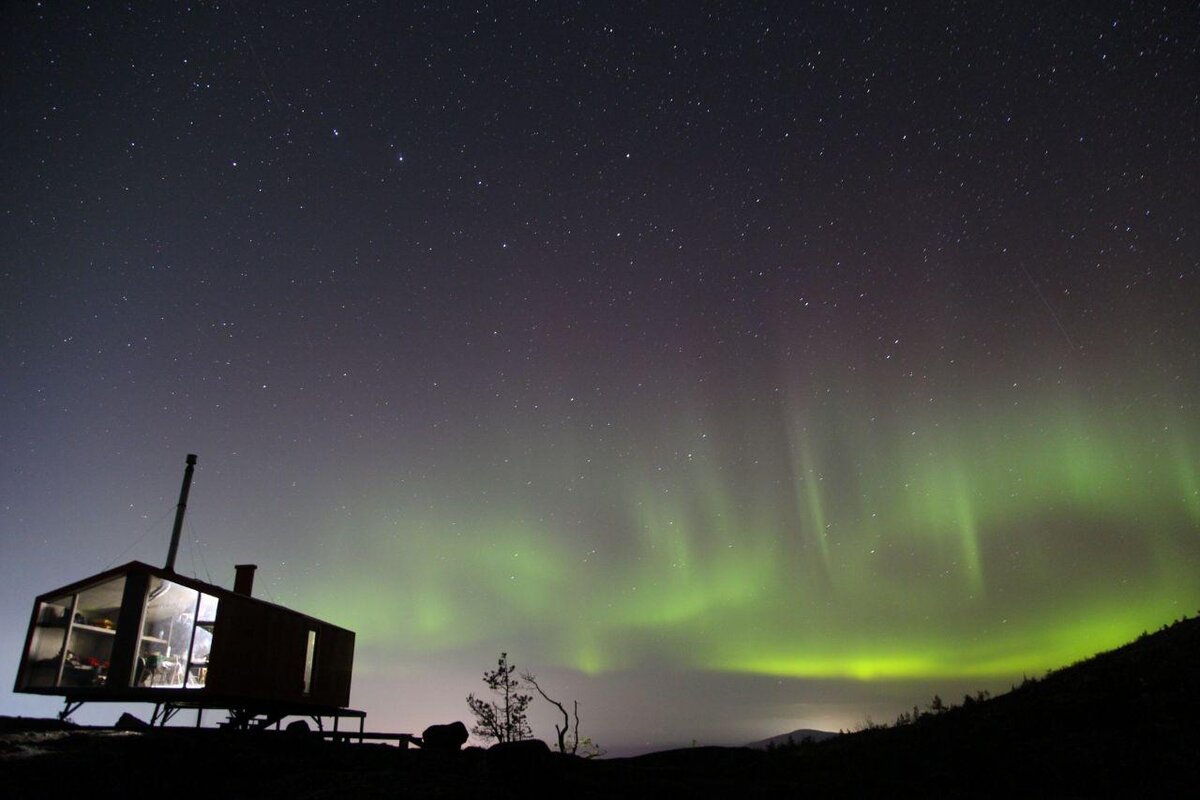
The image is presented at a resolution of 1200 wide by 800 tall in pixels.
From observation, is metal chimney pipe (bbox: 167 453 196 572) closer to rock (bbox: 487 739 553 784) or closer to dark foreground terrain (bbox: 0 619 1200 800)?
dark foreground terrain (bbox: 0 619 1200 800)

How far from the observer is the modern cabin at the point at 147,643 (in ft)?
65.0

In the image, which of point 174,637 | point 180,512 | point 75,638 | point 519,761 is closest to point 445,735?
point 519,761

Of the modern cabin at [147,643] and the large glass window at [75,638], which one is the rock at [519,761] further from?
the large glass window at [75,638]

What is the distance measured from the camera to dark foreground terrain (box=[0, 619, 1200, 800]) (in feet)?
36.0

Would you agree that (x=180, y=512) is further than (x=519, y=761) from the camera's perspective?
Yes

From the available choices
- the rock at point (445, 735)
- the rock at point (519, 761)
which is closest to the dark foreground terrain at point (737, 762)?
the rock at point (519, 761)

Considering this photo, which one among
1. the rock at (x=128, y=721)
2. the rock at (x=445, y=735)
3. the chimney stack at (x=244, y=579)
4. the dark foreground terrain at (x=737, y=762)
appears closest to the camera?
the dark foreground terrain at (x=737, y=762)

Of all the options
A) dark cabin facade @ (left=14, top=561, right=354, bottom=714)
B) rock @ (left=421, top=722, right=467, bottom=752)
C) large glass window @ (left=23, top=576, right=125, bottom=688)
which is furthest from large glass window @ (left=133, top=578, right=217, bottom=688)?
rock @ (left=421, top=722, right=467, bottom=752)

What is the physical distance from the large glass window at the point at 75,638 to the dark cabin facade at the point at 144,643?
0.09ft

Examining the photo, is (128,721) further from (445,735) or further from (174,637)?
(445,735)

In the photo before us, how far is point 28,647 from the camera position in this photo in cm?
2041

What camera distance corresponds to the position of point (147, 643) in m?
20.3

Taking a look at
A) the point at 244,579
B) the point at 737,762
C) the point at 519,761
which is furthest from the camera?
the point at 244,579

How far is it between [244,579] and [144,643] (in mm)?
5440
